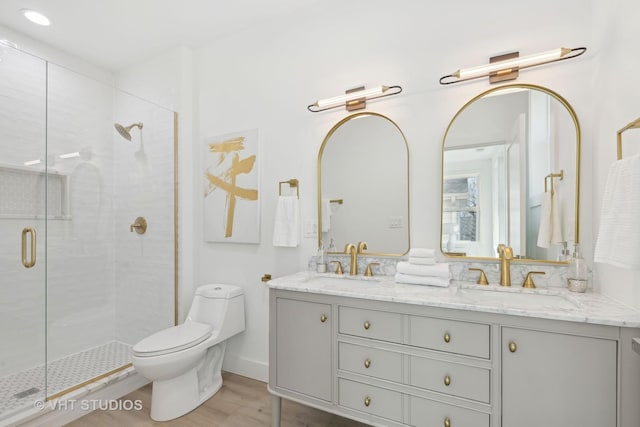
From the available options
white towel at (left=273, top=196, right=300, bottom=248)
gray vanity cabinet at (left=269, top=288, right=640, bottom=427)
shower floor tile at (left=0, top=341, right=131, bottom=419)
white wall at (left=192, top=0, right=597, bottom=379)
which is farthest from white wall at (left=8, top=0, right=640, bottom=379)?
shower floor tile at (left=0, top=341, right=131, bottom=419)

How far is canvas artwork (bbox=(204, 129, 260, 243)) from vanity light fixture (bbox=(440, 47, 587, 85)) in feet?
4.75

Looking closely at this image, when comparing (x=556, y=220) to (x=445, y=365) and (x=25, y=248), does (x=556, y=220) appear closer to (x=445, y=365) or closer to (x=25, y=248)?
(x=445, y=365)

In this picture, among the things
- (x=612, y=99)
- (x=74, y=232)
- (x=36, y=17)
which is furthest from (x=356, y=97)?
(x=74, y=232)

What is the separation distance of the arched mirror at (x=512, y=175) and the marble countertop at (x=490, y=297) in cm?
22

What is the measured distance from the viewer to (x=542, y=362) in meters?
1.19

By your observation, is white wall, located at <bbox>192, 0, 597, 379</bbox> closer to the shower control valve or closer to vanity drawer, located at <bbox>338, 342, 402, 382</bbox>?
the shower control valve

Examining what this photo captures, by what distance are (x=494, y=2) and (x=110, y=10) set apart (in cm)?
251

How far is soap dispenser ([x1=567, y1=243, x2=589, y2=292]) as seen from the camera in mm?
1464

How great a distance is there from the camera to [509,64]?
162cm

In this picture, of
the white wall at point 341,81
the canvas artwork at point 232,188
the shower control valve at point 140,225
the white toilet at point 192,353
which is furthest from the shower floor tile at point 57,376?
the canvas artwork at point 232,188

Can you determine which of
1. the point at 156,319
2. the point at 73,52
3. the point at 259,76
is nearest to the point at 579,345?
the point at 259,76

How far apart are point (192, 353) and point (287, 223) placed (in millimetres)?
1001

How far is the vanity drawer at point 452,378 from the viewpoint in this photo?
128 centimetres

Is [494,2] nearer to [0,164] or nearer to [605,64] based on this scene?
[605,64]
